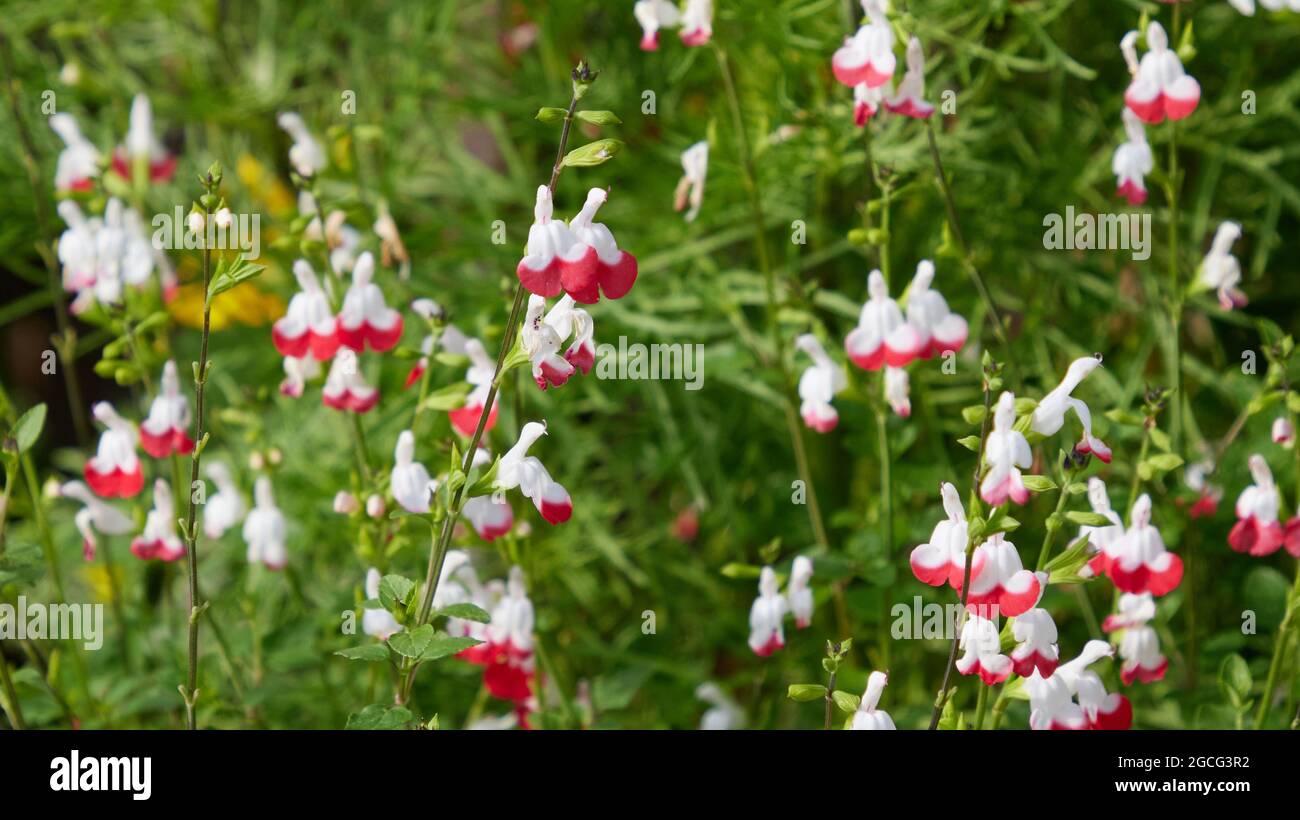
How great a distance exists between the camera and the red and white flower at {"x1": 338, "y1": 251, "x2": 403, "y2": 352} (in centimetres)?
88

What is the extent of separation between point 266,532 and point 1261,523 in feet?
2.29

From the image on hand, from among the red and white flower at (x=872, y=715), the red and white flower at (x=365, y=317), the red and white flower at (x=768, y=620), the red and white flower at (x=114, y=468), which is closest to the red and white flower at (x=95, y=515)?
the red and white flower at (x=114, y=468)

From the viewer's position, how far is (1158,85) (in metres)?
0.88

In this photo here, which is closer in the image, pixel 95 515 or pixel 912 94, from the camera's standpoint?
pixel 912 94

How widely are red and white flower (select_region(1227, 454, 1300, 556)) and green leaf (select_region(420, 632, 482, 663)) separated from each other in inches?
20.2

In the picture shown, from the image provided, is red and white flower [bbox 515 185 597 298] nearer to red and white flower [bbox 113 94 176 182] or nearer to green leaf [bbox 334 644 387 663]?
green leaf [bbox 334 644 387 663]

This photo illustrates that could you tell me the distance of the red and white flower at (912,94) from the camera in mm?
881

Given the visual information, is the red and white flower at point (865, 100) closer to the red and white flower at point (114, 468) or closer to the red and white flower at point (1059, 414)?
the red and white flower at point (1059, 414)

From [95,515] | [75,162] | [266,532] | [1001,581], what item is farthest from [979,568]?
[75,162]

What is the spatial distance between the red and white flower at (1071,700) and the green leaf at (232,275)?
19.0 inches

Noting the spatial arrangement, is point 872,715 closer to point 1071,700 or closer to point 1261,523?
point 1071,700

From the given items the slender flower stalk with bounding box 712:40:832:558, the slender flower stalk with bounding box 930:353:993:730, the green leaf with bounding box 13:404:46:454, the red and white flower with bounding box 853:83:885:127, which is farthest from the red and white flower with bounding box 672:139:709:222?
the green leaf with bounding box 13:404:46:454
